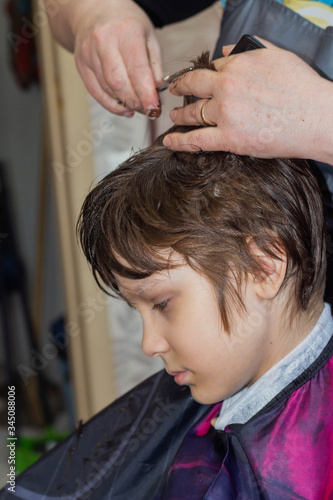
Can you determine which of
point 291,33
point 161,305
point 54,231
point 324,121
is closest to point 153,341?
point 161,305

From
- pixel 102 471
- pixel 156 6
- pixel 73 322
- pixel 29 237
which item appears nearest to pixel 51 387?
pixel 29 237

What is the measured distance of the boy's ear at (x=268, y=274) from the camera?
78cm

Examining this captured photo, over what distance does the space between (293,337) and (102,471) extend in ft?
1.42

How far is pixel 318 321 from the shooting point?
0.84 meters

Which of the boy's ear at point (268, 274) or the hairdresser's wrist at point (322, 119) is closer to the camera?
the hairdresser's wrist at point (322, 119)

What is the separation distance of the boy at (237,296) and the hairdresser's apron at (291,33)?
4 centimetres

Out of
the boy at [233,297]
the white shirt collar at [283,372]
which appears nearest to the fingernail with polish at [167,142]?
the boy at [233,297]

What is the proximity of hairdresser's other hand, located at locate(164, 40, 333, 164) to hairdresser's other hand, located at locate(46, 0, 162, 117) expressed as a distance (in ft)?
0.52

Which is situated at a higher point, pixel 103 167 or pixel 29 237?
pixel 103 167

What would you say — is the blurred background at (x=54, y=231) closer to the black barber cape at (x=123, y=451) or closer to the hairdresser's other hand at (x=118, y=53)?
the hairdresser's other hand at (x=118, y=53)

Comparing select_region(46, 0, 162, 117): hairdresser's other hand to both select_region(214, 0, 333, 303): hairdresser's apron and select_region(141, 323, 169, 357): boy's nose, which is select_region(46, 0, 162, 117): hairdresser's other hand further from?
select_region(141, 323, 169, 357): boy's nose

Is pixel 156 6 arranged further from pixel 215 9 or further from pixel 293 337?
pixel 293 337

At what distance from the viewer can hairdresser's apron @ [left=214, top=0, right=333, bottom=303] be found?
2.64ft

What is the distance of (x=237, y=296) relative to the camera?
791mm
